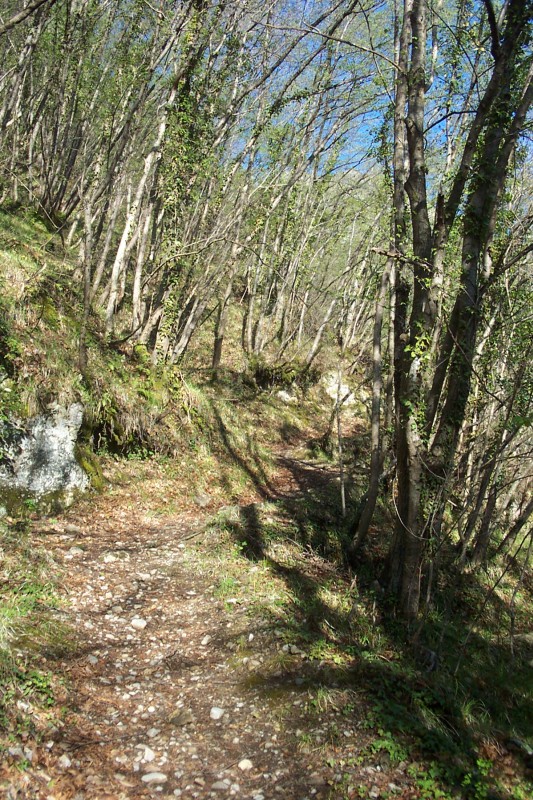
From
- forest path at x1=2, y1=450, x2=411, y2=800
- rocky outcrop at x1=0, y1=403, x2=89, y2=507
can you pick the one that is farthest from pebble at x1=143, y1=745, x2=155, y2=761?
rocky outcrop at x1=0, y1=403, x2=89, y2=507

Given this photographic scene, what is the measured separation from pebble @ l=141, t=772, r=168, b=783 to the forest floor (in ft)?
0.04

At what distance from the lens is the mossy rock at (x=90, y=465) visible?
6924 millimetres

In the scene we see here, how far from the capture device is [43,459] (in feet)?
20.5

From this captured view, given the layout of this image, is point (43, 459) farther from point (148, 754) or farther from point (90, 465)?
point (148, 754)

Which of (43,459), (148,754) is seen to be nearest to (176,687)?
(148,754)

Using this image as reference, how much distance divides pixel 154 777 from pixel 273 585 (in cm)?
288

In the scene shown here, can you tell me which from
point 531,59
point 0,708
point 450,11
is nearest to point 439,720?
point 0,708

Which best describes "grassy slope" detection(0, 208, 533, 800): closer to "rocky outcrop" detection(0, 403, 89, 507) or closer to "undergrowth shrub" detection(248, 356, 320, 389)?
"rocky outcrop" detection(0, 403, 89, 507)

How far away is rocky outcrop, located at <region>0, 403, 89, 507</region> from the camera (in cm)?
584

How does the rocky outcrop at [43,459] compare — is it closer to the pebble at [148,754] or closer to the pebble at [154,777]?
the pebble at [148,754]

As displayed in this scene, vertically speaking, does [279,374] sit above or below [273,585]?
above

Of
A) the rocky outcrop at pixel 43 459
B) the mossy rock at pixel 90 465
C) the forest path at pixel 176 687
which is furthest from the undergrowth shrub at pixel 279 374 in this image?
the forest path at pixel 176 687

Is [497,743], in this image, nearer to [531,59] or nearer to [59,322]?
[531,59]

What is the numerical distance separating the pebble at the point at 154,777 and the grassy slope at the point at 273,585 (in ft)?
2.57
